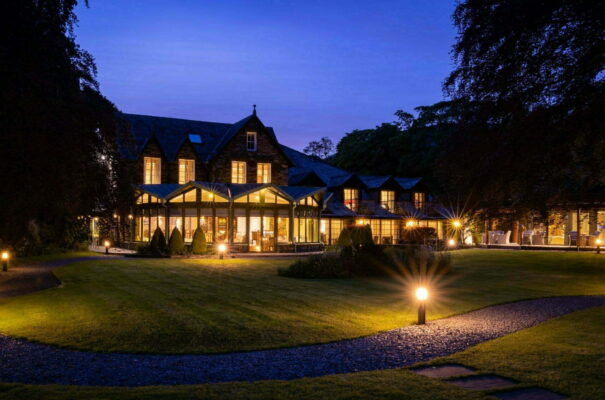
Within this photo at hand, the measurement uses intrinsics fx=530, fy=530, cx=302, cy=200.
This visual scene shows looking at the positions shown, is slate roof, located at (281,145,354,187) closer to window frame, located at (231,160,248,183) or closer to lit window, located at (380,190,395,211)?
lit window, located at (380,190,395,211)

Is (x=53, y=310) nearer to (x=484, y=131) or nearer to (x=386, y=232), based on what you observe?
(x=484, y=131)

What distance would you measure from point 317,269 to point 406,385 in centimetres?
1328

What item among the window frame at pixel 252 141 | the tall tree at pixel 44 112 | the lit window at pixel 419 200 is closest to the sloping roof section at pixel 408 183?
the lit window at pixel 419 200

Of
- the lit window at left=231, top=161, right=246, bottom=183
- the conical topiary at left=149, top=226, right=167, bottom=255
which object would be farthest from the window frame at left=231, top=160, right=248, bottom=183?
the conical topiary at left=149, top=226, right=167, bottom=255

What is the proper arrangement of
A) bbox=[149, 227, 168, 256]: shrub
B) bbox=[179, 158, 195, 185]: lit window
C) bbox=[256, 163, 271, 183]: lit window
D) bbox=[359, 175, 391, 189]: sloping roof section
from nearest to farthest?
1. bbox=[149, 227, 168, 256]: shrub
2. bbox=[179, 158, 195, 185]: lit window
3. bbox=[256, 163, 271, 183]: lit window
4. bbox=[359, 175, 391, 189]: sloping roof section

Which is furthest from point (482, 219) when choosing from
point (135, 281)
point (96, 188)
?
point (96, 188)

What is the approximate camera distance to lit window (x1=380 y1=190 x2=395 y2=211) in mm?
46094

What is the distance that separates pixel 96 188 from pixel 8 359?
3.71m

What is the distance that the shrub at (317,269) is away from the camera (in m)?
19.2

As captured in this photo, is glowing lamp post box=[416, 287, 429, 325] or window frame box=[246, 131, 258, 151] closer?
glowing lamp post box=[416, 287, 429, 325]

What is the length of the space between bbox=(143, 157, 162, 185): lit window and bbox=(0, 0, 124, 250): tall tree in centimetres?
2770

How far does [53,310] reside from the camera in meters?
11.6

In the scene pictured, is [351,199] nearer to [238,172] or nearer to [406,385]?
[238,172]

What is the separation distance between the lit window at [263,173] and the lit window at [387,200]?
11714 mm
